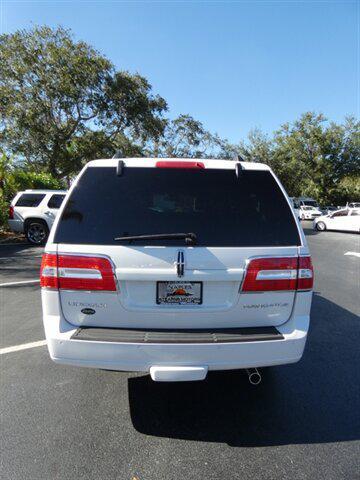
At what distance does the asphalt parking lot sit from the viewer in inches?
102

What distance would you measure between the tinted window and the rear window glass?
11.8 metres

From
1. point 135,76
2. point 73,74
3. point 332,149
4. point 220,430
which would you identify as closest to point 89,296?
point 220,430

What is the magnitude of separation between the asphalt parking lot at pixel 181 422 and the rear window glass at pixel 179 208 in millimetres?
1452

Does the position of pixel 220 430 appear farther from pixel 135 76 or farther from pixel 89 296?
pixel 135 76

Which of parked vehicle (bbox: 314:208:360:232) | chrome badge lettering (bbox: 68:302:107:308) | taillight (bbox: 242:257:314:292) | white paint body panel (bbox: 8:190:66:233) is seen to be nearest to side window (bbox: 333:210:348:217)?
parked vehicle (bbox: 314:208:360:232)

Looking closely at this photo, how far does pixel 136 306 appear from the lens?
2.78m

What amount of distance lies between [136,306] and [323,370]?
232 cm

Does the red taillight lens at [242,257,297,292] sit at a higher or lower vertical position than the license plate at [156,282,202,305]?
higher

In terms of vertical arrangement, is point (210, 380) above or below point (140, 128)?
below

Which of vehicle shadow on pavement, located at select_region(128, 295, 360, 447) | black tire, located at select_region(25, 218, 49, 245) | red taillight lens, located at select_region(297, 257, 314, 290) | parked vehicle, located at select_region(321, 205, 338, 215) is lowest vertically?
parked vehicle, located at select_region(321, 205, 338, 215)

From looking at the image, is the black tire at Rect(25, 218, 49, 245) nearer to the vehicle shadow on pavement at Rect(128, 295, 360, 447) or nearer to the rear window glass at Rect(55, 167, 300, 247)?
the vehicle shadow on pavement at Rect(128, 295, 360, 447)

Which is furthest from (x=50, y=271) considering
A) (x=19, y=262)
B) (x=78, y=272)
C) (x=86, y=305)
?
(x=19, y=262)

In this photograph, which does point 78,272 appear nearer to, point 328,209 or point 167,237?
point 167,237

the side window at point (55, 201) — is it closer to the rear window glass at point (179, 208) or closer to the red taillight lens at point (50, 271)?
the rear window glass at point (179, 208)
